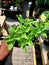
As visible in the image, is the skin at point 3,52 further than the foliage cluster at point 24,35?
Yes

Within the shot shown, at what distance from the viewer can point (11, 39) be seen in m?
2.29

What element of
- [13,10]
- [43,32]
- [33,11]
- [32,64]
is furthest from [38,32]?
[33,11]

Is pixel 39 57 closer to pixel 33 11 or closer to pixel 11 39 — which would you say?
pixel 11 39

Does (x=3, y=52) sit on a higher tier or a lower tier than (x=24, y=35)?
lower

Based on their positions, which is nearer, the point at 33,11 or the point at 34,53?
the point at 34,53

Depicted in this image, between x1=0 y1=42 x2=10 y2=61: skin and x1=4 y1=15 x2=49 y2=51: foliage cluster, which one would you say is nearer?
x1=4 y1=15 x2=49 y2=51: foliage cluster

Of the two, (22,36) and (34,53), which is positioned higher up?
(22,36)

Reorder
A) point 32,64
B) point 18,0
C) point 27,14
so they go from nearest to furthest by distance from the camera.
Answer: point 32,64 → point 18,0 → point 27,14

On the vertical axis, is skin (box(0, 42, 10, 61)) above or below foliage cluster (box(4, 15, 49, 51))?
below

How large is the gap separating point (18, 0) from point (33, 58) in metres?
3.27

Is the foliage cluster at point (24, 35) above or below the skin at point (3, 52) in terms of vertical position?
above

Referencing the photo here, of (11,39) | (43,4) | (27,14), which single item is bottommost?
(27,14)

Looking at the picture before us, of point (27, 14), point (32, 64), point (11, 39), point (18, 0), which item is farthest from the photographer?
point (27, 14)

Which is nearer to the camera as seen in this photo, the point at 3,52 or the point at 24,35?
the point at 24,35
